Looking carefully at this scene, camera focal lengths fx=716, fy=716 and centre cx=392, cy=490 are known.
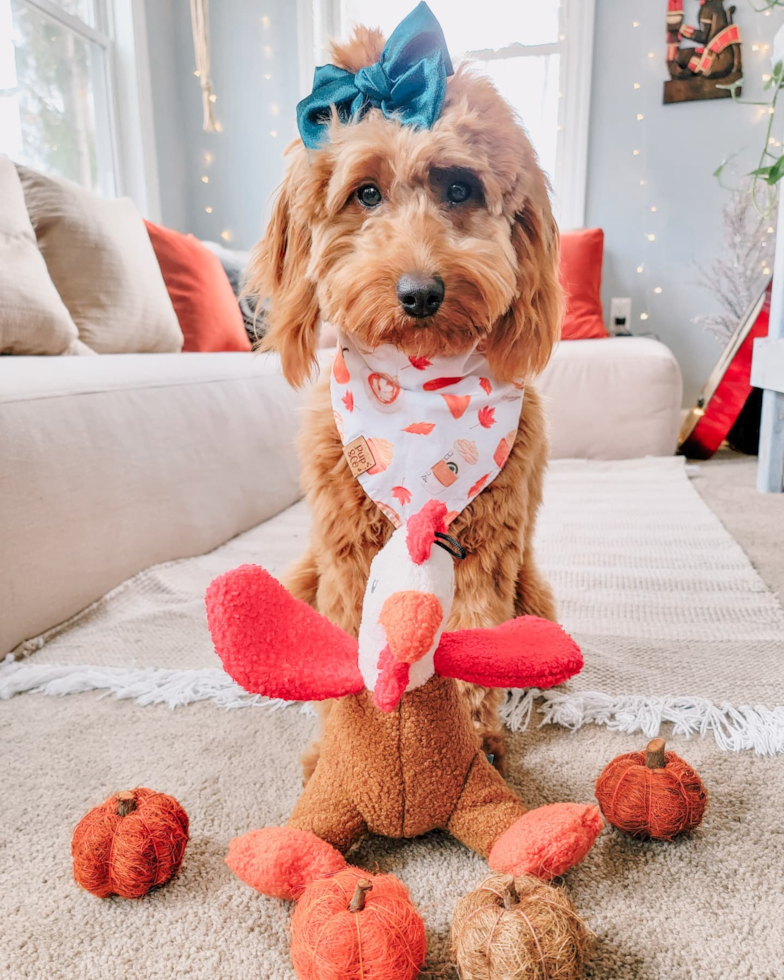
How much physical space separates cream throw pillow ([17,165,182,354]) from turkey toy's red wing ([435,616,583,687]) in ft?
5.11

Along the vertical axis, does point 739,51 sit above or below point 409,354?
above

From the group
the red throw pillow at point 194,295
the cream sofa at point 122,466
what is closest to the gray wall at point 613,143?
the red throw pillow at point 194,295

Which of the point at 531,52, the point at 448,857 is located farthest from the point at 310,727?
the point at 531,52

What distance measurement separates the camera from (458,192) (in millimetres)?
880

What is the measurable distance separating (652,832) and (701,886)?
0.06 meters

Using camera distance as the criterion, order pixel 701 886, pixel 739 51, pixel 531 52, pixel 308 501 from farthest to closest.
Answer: pixel 531 52, pixel 739 51, pixel 308 501, pixel 701 886

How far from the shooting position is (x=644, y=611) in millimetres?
1369

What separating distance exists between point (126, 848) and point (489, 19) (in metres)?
4.07

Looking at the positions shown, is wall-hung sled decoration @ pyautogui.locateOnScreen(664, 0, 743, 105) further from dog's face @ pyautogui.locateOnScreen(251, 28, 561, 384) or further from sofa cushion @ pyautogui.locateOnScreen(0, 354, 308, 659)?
dog's face @ pyautogui.locateOnScreen(251, 28, 561, 384)

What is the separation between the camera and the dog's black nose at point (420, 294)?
0.78 m

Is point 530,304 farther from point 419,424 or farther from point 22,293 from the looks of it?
point 22,293

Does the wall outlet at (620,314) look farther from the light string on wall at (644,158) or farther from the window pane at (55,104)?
the window pane at (55,104)

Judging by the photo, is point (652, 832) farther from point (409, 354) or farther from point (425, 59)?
point (425, 59)

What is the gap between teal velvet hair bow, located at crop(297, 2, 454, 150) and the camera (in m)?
0.81
